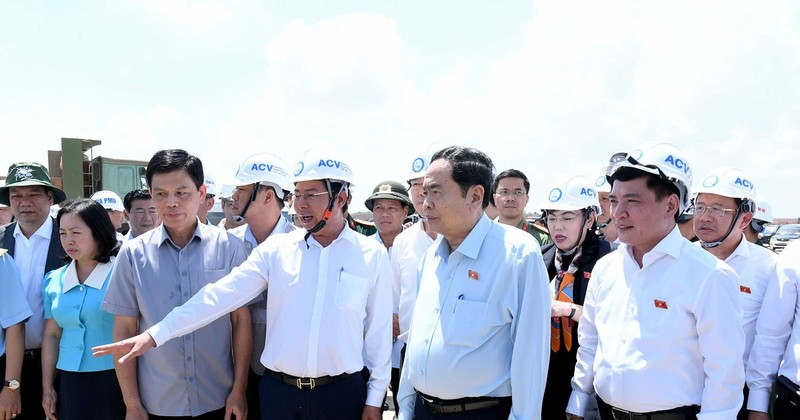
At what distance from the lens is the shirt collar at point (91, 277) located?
11.2 feet

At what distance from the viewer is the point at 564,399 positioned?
329 cm

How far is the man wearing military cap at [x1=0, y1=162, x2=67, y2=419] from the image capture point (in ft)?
12.3

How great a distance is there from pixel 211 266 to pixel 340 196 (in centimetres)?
85

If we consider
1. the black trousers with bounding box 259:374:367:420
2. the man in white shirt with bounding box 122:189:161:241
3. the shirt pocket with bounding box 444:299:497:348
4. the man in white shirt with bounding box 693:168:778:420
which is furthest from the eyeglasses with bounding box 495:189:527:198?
the man in white shirt with bounding box 122:189:161:241

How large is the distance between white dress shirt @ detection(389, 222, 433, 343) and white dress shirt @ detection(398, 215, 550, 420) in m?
1.33

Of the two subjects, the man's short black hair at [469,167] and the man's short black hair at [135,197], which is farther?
the man's short black hair at [135,197]

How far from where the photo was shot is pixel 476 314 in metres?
2.29

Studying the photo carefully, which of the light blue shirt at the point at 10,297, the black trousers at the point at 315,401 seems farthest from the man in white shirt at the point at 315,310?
the light blue shirt at the point at 10,297

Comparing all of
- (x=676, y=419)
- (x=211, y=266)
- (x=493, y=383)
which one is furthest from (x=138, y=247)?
(x=676, y=419)

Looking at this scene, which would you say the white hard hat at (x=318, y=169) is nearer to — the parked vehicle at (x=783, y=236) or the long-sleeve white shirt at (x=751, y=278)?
the long-sleeve white shirt at (x=751, y=278)

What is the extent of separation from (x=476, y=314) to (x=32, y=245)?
372 cm

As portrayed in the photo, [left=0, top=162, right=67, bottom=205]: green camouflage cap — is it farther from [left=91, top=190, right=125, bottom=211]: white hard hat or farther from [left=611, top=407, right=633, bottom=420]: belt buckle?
[left=611, top=407, right=633, bottom=420]: belt buckle

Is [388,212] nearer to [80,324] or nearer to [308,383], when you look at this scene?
[308,383]

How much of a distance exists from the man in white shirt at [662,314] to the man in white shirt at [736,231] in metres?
1.15
